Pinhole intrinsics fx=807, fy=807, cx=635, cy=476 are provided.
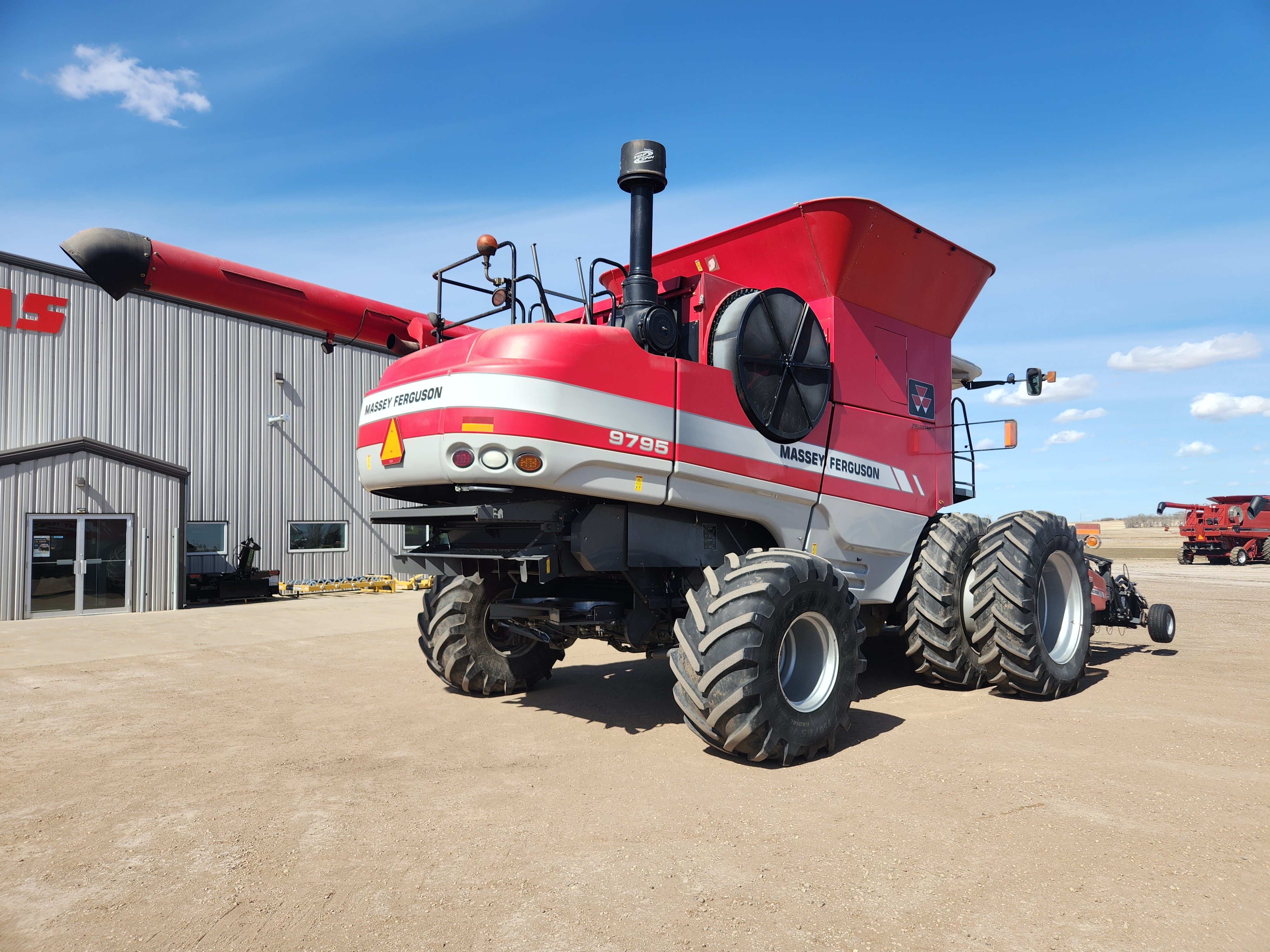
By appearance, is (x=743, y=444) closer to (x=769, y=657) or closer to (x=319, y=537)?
(x=769, y=657)

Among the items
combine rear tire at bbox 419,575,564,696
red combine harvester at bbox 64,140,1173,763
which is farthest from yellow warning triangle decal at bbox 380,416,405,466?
combine rear tire at bbox 419,575,564,696

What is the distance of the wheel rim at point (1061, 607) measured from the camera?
303 inches

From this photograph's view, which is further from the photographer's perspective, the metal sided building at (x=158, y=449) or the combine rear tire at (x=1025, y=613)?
the metal sided building at (x=158, y=449)

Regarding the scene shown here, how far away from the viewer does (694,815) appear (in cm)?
418

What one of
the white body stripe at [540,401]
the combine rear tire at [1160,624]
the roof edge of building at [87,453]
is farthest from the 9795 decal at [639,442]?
the roof edge of building at [87,453]

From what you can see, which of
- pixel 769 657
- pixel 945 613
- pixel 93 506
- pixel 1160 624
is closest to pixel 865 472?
pixel 945 613

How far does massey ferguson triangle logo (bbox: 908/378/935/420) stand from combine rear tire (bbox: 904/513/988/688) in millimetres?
1200

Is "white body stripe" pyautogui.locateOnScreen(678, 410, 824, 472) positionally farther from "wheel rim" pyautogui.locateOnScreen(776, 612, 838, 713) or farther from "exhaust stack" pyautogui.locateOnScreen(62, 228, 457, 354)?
"exhaust stack" pyautogui.locateOnScreen(62, 228, 457, 354)

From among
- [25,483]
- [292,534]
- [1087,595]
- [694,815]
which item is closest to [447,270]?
[694,815]

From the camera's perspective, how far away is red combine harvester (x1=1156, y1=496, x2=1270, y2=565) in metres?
31.1

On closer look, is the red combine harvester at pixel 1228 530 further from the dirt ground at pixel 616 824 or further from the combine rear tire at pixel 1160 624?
the dirt ground at pixel 616 824

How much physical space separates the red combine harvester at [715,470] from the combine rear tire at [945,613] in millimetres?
21

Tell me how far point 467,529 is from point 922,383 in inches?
184

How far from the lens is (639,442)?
17.5 feet
